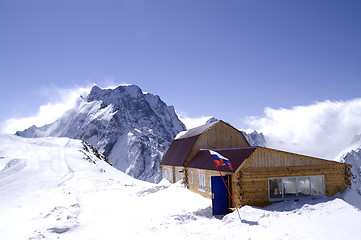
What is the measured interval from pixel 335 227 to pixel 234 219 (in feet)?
15.4

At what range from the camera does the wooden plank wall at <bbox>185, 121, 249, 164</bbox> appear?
91.8 feet

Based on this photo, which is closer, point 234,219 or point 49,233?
point 49,233

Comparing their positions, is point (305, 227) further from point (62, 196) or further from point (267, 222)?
point (62, 196)

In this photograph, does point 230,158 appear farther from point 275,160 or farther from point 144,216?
point 144,216

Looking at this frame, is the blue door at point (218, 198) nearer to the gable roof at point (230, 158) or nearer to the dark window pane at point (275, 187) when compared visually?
the gable roof at point (230, 158)

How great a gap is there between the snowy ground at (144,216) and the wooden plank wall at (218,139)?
457 cm

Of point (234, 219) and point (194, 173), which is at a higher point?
point (194, 173)

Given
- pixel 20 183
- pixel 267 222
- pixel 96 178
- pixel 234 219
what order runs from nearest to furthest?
pixel 267 222 < pixel 234 219 < pixel 20 183 < pixel 96 178

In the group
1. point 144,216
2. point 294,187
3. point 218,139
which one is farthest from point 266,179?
point 218,139

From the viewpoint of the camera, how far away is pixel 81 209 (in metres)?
17.9

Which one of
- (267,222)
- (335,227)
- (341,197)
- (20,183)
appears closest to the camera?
(335,227)

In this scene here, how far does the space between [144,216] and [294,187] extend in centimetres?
936

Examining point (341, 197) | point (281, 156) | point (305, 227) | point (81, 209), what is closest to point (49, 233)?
point (81, 209)

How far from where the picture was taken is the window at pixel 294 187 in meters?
17.7
